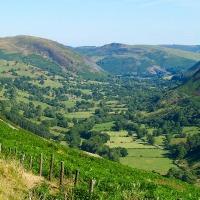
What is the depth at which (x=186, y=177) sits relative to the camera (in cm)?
17200

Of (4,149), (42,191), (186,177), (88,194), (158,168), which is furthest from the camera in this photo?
(158,168)

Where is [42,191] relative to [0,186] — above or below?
below

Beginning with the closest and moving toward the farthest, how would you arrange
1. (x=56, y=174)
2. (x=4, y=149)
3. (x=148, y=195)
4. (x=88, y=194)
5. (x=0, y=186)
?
(x=0, y=186) → (x=88, y=194) → (x=148, y=195) → (x=56, y=174) → (x=4, y=149)

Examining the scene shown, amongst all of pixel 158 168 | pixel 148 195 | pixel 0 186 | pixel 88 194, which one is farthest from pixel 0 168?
pixel 158 168

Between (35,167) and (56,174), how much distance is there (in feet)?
Answer: 7.78

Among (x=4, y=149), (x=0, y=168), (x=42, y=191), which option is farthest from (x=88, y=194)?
(x=4, y=149)

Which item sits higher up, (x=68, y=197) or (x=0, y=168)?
(x=0, y=168)

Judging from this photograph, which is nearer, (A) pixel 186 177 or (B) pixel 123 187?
(B) pixel 123 187

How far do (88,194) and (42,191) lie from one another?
13.4 feet

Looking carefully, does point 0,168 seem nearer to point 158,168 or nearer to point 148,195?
point 148,195

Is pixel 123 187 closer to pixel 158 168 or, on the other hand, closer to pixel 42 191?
pixel 42 191

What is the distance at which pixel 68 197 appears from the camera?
33.6 metres

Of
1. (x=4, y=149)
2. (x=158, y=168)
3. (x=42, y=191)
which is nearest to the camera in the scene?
(x=42, y=191)

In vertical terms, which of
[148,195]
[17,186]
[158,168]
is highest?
[17,186]
